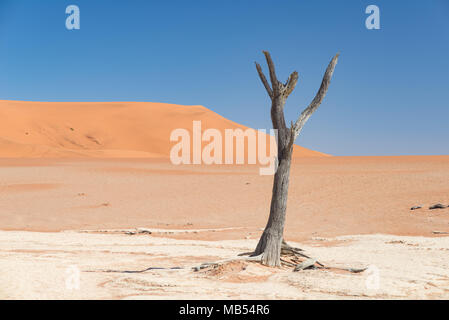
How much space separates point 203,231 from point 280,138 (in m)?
7.03

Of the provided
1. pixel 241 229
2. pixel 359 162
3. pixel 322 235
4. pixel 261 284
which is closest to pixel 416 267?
pixel 261 284

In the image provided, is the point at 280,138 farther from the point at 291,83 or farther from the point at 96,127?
the point at 96,127

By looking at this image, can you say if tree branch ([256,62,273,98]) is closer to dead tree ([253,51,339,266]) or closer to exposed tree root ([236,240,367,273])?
dead tree ([253,51,339,266])

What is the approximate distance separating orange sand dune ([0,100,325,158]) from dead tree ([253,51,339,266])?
120 ft

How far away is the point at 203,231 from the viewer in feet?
48.3

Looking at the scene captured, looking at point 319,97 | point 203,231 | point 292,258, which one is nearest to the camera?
point 319,97

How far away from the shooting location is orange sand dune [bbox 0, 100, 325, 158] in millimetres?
47625

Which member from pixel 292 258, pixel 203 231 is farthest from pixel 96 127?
pixel 292 258

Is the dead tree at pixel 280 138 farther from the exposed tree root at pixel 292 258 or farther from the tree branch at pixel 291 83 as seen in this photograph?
the exposed tree root at pixel 292 258

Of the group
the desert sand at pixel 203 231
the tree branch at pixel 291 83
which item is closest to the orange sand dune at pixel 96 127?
the desert sand at pixel 203 231

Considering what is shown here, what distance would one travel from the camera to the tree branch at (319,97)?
8.34m

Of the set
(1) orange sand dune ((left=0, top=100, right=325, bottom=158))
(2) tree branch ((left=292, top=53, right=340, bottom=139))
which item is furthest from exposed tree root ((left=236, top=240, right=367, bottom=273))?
(1) orange sand dune ((left=0, top=100, right=325, bottom=158))
